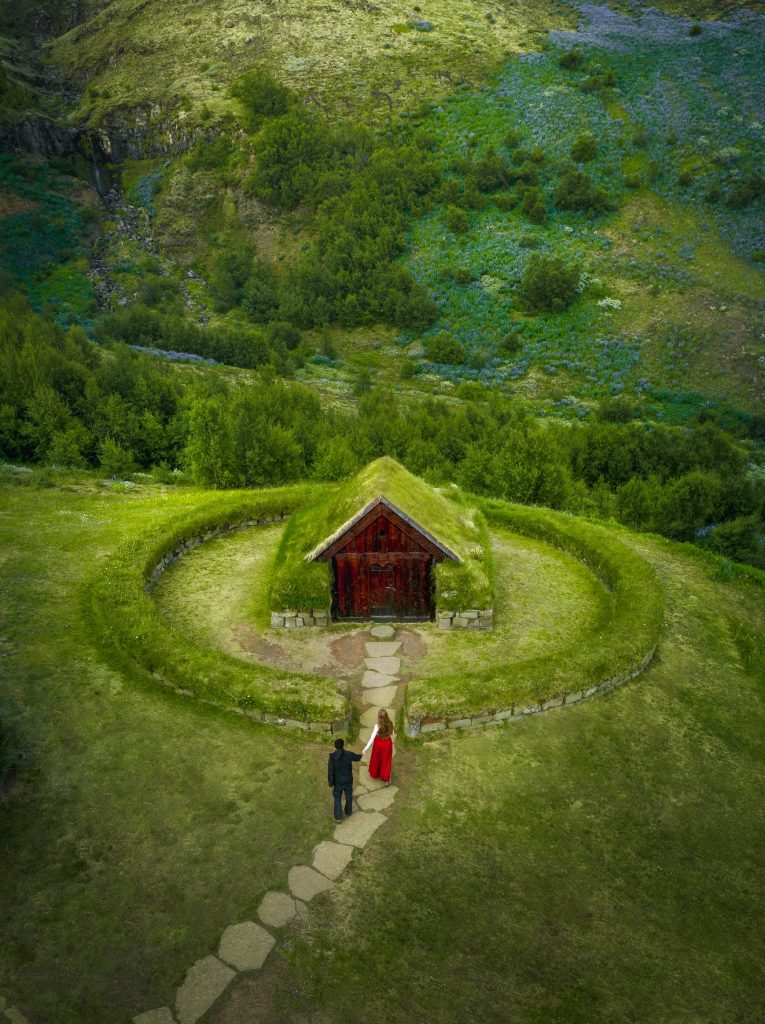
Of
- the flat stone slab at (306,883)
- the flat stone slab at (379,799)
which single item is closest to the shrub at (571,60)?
the flat stone slab at (379,799)

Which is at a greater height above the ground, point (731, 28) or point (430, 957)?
point (731, 28)

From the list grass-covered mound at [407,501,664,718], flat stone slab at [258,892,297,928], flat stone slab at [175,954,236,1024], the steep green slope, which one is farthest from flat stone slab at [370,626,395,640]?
the steep green slope

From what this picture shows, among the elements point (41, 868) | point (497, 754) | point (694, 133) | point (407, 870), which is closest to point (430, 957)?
point (407, 870)

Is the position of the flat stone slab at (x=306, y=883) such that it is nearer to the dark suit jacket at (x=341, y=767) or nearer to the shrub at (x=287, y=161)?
the dark suit jacket at (x=341, y=767)

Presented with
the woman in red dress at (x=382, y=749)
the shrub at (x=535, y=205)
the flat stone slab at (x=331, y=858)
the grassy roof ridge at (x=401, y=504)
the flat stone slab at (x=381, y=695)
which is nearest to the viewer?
the flat stone slab at (x=331, y=858)

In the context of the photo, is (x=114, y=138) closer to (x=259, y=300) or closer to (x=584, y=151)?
(x=259, y=300)

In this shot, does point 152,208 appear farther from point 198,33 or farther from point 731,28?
point 731,28
